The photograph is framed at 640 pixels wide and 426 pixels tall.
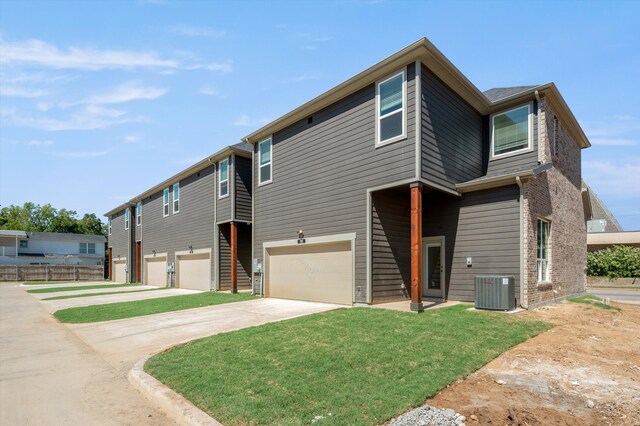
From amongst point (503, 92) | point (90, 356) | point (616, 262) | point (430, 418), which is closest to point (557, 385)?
point (430, 418)

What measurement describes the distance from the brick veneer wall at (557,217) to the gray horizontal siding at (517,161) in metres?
0.19

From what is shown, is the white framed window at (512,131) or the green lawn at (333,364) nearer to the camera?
the green lawn at (333,364)

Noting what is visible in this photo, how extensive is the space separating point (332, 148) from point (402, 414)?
9490 millimetres

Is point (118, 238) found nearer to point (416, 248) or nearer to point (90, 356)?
point (90, 356)

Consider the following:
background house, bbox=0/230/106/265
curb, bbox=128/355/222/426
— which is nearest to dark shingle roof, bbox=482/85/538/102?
curb, bbox=128/355/222/426

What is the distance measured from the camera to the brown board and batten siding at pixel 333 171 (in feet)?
35.0

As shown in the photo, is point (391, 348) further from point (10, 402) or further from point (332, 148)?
point (332, 148)

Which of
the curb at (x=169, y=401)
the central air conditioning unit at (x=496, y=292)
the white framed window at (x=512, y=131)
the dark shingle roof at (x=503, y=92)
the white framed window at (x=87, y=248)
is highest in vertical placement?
the dark shingle roof at (x=503, y=92)

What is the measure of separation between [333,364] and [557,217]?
441 inches

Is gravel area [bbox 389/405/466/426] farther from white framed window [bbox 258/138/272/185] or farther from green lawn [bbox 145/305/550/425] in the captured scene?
white framed window [bbox 258/138/272/185]

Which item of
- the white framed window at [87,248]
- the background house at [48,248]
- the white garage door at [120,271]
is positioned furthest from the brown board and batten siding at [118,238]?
the white framed window at [87,248]

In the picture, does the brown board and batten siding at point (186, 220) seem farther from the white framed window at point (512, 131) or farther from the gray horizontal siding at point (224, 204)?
the white framed window at point (512, 131)

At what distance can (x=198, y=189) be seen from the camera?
20875 mm

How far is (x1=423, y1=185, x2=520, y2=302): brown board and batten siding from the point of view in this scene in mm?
10359
